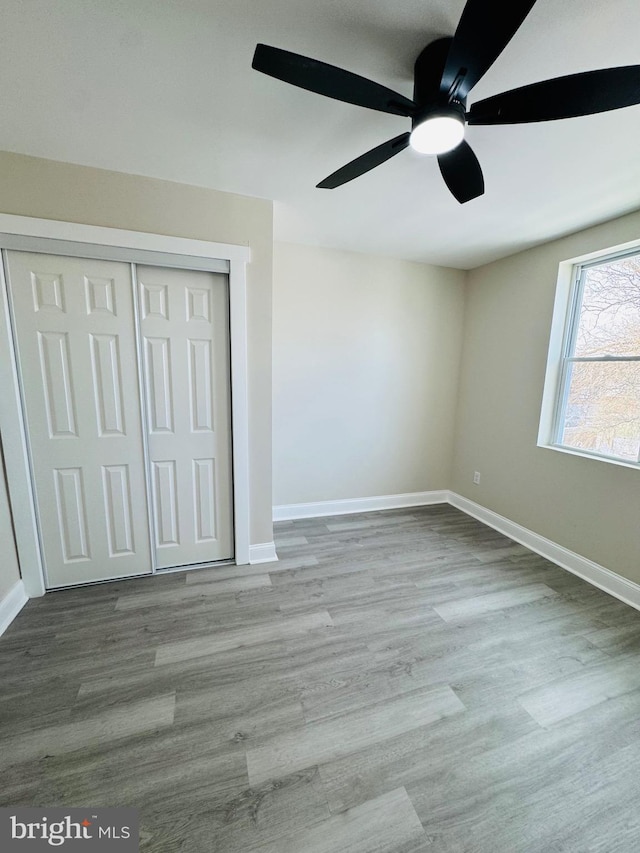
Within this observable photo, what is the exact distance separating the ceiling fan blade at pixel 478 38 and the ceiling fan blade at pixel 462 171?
0.81 feet

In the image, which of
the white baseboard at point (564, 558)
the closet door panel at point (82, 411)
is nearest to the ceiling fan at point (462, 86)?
the closet door panel at point (82, 411)

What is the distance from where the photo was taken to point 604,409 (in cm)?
241

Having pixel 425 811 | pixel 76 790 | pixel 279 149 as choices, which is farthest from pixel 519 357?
pixel 76 790

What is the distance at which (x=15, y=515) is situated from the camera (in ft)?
6.40

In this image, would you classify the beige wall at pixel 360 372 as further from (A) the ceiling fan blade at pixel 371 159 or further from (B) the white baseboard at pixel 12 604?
(B) the white baseboard at pixel 12 604

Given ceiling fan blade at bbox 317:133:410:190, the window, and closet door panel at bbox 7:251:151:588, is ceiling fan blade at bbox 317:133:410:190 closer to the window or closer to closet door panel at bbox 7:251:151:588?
closet door panel at bbox 7:251:151:588

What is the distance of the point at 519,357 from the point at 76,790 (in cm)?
373

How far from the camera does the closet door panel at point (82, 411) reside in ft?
6.15

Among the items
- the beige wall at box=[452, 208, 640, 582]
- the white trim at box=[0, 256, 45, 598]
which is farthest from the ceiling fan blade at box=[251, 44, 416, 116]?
the beige wall at box=[452, 208, 640, 582]

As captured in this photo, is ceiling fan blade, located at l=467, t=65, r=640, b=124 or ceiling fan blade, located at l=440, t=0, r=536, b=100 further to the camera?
ceiling fan blade, located at l=467, t=65, r=640, b=124

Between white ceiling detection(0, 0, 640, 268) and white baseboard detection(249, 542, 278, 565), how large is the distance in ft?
8.08

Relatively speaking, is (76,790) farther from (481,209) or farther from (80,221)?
(481,209)

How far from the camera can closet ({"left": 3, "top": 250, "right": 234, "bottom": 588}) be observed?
1.90 meters

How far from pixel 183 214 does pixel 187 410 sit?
1.23 metres
